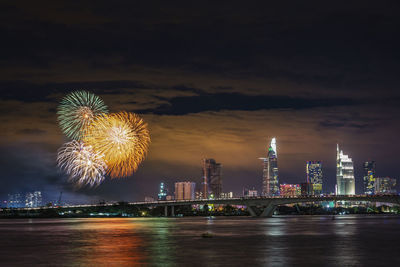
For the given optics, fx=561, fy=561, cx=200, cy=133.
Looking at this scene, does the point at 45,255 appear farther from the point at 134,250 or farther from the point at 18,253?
the point at 134,250

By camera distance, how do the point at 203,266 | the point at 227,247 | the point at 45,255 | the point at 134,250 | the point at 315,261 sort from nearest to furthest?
the point at 203,266 < the point at 315,261 < the point at 45,255 < the point at 134,250 < the point at 227,247

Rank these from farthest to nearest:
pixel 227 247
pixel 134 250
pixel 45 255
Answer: pixel 227 247
pixel 134 250
pixel 45 255

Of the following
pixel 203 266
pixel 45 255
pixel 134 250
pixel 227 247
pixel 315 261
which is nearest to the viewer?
pixel 203 266

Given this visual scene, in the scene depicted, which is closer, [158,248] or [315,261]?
[315,261]

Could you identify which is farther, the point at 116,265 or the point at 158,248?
the point at 158,248

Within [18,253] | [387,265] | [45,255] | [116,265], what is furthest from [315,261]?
[18,253]

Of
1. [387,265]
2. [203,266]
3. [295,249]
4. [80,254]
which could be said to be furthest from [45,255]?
[387,265]

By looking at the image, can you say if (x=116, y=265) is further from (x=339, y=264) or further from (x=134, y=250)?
(x=339, y=264)
